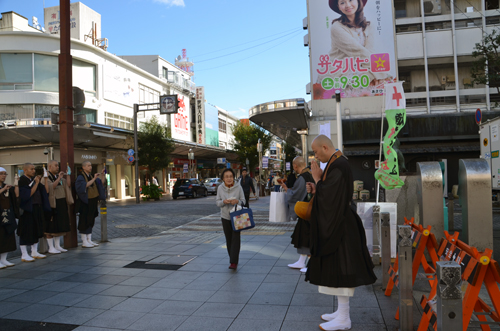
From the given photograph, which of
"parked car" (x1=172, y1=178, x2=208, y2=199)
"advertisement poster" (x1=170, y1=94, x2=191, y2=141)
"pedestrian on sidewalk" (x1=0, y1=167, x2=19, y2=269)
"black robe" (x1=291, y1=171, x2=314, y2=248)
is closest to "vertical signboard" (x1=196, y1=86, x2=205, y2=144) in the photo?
"advertisement poster" (x1=170, y1=94, x2=191, y2=141)

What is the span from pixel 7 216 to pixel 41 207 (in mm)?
891

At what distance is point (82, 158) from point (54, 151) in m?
2.29

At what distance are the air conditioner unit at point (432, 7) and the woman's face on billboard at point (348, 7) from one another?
5043 mm

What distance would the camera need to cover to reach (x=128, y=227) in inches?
484

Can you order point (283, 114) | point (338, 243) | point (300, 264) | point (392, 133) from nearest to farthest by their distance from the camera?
1. point (338, 243)
2. point (300, 264)
3. point (392, 133)
4. point (283, 114)

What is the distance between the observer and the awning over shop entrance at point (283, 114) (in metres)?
20.5

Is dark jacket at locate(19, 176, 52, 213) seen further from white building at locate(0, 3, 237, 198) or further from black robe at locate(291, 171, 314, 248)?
white building at locate(0, 3, 237, 198)

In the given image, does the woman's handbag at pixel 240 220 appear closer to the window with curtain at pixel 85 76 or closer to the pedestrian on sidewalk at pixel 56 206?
the pedestrian on sidewalk at pixel 56 206

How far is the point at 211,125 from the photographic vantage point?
54.9 meters

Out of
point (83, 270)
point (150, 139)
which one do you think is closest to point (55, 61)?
point (150, 139)

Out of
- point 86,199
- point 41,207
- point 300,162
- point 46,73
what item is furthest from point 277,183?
point 46,73

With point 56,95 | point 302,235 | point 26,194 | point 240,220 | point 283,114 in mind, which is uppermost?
point 56,95

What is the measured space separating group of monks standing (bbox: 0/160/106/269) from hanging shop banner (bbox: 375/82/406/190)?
6129 millimetres

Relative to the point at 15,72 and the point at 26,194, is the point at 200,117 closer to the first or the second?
the point at 15,72
